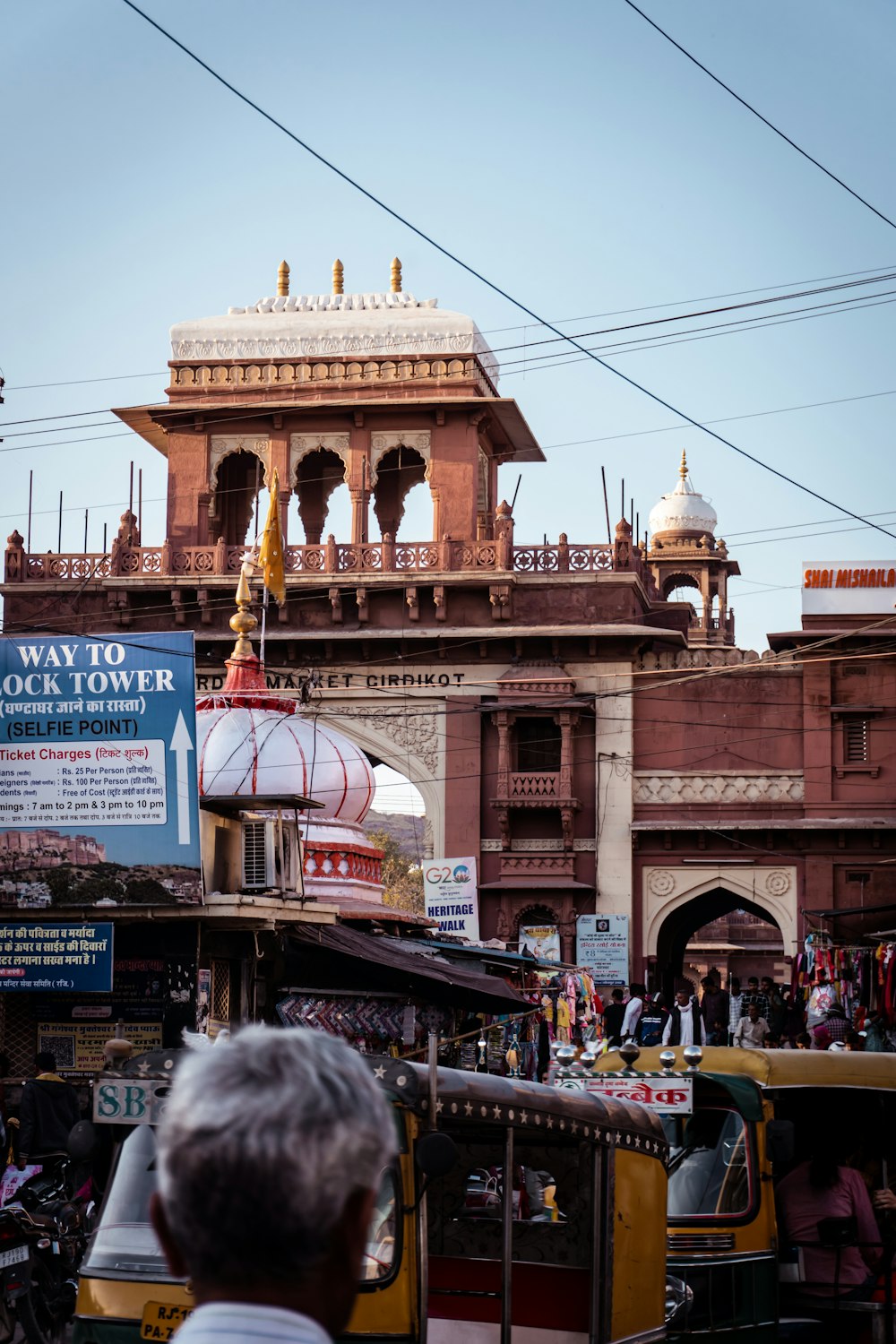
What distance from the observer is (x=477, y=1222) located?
6.95m

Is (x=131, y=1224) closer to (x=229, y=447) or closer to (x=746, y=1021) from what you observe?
(x=746, y=1021)

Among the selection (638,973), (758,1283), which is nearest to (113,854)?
(758,1283)

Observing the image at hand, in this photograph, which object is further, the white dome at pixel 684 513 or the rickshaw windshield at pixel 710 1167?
the white dome at pixel 684 513

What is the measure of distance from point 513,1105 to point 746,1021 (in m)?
12.6

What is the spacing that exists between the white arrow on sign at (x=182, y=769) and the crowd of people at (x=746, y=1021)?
20.4 feet

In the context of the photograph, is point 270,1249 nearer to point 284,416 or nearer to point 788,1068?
point 788,1068

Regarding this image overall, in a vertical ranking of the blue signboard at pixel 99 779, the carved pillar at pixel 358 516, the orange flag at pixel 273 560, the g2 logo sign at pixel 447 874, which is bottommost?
the g2 logo sign at pixel 447 874

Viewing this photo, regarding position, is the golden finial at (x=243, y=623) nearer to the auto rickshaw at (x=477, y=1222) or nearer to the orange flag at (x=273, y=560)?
the orange flag at (x=273, y=560)

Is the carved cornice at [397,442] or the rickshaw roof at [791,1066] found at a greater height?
the carved cornice at [397,442]

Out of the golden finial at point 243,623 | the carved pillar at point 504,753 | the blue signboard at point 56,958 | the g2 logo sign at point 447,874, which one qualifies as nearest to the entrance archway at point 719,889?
the carved pillar at point 504,753

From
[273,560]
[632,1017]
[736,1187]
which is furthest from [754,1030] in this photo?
[736,1187]

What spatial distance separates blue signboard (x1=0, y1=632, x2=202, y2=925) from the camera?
41.9 ft

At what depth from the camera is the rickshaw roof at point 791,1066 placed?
853 cm

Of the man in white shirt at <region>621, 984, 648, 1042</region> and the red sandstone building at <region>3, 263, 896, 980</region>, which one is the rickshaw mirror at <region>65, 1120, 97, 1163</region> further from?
the red sandstone building at <region>3, 263, 896, 980</region>
